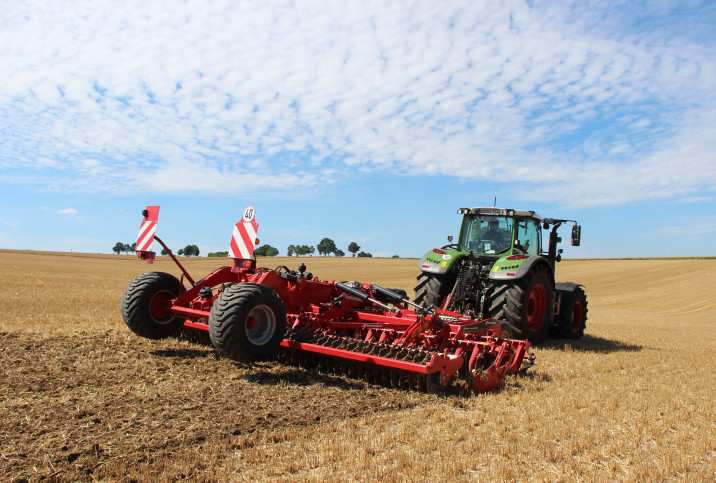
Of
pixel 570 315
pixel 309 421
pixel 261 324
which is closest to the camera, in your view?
pixel 309 421

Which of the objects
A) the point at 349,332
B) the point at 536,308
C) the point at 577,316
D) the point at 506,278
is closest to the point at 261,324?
the point at 349,332

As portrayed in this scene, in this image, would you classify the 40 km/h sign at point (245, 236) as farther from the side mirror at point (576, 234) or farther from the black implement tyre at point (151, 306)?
the side mirror at point (576, 234)

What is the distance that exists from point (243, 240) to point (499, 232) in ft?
16.1

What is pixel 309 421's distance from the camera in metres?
3.97

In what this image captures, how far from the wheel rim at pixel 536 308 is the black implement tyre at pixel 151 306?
208 inches

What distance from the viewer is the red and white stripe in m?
5.79

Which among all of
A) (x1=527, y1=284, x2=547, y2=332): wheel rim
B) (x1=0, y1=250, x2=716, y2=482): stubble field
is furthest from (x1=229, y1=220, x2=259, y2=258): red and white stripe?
(x1=527, y1=284, x2=547, y2=332): wheel rim

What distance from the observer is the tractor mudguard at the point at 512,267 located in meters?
7.69

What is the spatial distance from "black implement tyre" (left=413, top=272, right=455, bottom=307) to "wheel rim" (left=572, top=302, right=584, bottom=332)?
2619mm

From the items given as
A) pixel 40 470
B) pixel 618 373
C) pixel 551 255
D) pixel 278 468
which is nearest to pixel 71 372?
pixel 40 470

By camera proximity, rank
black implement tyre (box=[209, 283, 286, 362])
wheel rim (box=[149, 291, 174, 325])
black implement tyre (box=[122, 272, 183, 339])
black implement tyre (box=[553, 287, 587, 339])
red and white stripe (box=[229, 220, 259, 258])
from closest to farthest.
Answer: black implement tyre (box=[209, 283, 286, 362]), red and white stripe (box=[229, 220, 259, 258]), black implement tyre (box=[122, 272, 183, 339]), wheel rim (box=[149, 291, 174, 325]), black implement tyre (box=[553, 287, 587, 339])

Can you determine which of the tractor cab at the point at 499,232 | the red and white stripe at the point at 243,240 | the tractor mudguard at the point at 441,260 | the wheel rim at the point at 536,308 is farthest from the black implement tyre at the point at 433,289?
the red and white stripe at the point at 243,240

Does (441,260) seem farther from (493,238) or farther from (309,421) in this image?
(309,421)

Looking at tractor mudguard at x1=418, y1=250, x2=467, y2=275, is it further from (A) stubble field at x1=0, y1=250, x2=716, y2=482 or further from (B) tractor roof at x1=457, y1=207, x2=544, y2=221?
(A) stubble field at x1=0, y1=250, x2=716, y2=482
